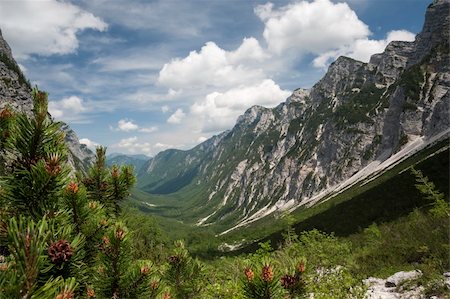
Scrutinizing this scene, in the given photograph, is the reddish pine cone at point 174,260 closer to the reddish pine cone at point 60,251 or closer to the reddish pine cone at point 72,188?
the reddish pine cone at point 72,188

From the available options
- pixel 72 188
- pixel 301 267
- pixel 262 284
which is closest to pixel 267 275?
pixel 262 284

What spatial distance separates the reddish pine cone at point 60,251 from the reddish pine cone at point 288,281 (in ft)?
7.67

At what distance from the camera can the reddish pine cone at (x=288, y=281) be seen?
389 centimetres

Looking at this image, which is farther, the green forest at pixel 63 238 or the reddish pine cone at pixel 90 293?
the reddish pine cone at pixel 90 293

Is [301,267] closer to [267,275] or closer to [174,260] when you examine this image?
[267,275]

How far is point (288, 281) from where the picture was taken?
390cm

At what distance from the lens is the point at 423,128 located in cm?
18000

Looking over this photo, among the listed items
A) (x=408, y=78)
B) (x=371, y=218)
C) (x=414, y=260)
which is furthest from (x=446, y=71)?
(x=414, y=260)

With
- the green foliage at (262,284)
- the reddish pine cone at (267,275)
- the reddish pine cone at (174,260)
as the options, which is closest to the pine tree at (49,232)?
the green foliage at (262,284)

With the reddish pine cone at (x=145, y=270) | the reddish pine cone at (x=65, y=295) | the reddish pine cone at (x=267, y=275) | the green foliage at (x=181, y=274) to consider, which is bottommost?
the green foliage at (x=181, y=274)

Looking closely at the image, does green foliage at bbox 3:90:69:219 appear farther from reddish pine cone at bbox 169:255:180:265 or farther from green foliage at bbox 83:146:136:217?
reddish pine cone at bbox 169:255:180:265

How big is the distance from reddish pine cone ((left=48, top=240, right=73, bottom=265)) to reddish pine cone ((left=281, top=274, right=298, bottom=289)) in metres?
2.34

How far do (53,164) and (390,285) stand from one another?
19.3 m

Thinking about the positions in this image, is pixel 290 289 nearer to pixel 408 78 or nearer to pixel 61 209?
pixel 61 209
